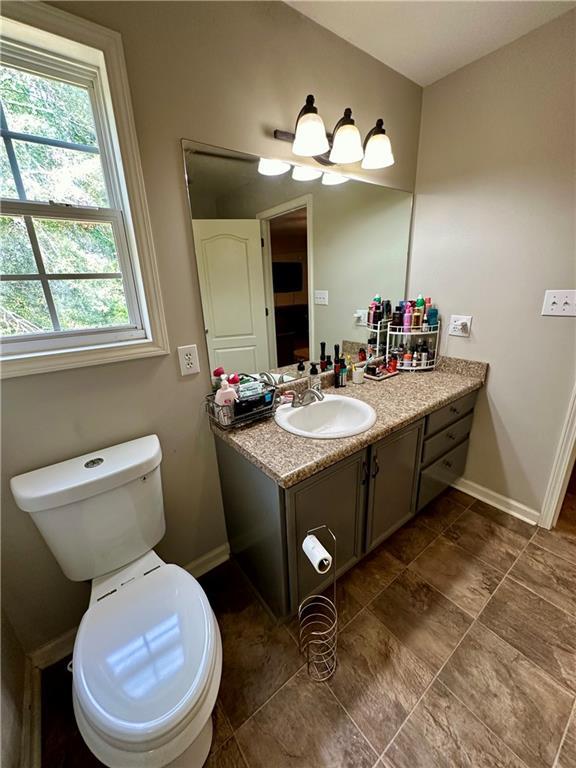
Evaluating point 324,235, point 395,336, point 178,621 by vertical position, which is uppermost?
point 324,235

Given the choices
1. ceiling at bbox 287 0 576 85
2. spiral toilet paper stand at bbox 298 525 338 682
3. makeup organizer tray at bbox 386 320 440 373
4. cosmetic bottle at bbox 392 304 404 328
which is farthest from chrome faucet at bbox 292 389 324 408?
ceiling at bbox 287 0 576 85

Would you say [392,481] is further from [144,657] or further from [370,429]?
→ [144,657]

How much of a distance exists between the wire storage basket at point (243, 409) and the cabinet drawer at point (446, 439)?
81 centimetres

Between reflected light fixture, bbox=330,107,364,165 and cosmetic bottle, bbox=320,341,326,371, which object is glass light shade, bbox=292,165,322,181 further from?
cosmetic bottle, bbox=320,341,326,371

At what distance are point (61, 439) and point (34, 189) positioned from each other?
2.63ft

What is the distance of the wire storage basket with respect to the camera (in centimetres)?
120

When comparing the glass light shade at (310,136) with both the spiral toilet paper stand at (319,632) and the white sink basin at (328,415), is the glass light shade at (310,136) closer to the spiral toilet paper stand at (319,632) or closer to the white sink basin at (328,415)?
the white sink basin at (328,415)

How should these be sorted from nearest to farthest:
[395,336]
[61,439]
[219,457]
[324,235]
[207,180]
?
[61,439] < [207,180] < [219,457] < [324,235] < [395,336]

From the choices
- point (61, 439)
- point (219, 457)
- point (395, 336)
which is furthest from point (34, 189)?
point (395, 336)

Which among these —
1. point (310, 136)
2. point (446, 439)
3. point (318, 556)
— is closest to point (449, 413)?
point (446, 439)

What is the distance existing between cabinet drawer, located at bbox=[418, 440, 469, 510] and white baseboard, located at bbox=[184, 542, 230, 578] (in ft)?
3.49

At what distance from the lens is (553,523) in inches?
66.7

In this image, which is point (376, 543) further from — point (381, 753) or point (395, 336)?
point (395, 336)

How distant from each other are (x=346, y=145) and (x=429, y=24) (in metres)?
0.56
